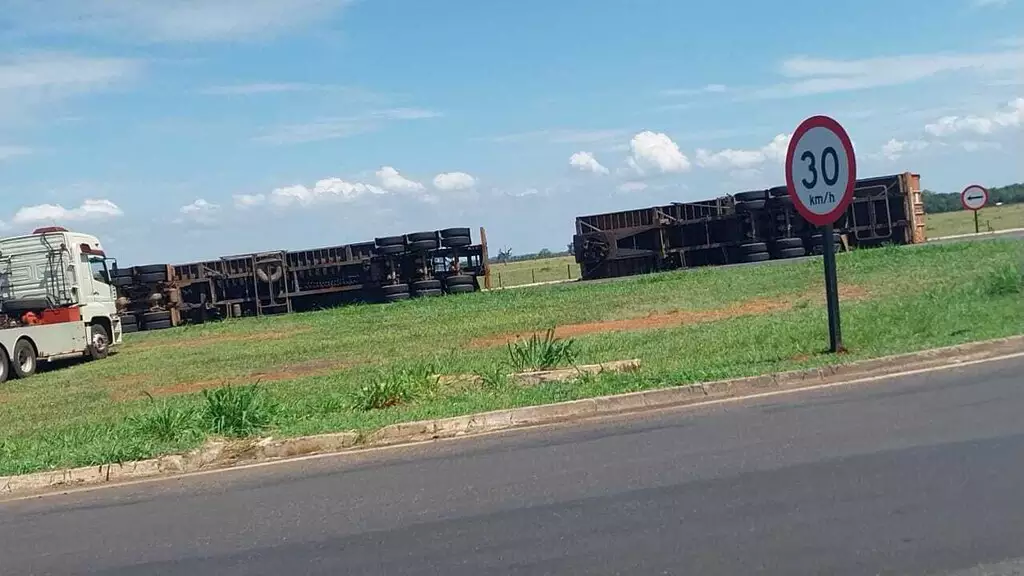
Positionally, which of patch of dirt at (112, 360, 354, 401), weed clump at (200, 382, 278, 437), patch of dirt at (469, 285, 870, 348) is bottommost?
patch of dirt at (112, 360, 354, 401)

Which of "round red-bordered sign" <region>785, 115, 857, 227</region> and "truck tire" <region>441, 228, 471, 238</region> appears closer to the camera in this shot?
"round red-bordered sign" <region>785, 115, 857, 227</region>

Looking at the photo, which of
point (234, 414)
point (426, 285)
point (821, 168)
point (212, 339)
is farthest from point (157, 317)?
point (821, 168)

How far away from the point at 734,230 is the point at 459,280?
10098 millimetres

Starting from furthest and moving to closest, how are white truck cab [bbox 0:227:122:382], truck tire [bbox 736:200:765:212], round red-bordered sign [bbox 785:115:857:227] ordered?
truck tire [bbox 736:200:765:212]
white truck cab [bbox 0:227:122:382]
round red-bordered sign [bbox 785:115:857:227]

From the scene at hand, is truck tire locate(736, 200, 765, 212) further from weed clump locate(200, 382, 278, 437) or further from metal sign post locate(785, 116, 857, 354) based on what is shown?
weed clump locate(200, 382, 278, 437)

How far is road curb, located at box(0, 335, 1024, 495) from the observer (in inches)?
388

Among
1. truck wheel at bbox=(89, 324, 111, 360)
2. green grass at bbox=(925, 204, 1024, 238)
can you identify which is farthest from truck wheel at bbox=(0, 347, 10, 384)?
green grass at bbox=(925, 204, 1024, 238)

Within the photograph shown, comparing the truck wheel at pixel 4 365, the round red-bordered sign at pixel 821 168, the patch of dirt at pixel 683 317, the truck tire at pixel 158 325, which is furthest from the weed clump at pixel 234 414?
the truck tire at pixel 158 325

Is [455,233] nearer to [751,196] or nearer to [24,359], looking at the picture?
[751,196]

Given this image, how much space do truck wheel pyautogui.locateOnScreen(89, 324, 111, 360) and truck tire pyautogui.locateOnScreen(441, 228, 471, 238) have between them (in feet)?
43.2

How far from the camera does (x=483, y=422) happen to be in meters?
10.5

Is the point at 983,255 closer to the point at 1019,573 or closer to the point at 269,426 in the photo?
the point at 269,426

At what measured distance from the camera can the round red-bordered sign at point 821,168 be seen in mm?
11953

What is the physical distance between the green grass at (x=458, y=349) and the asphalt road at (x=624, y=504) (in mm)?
1667
